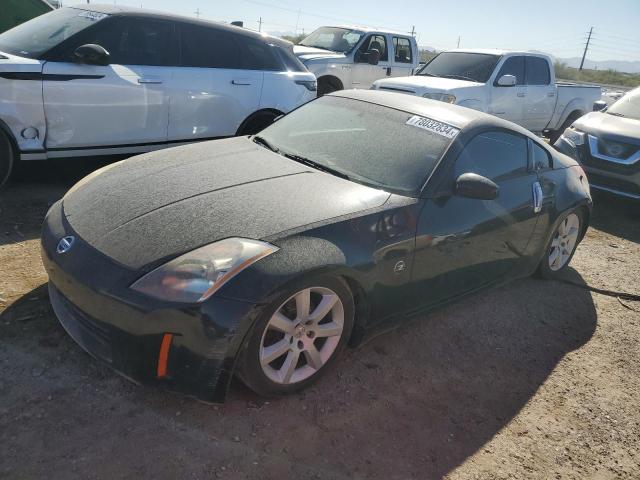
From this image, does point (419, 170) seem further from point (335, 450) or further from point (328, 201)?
point (335, 450)

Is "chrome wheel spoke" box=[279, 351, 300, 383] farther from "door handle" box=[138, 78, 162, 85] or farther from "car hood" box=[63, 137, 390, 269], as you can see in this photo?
"door handle" box=[138, 78, 162, 85]

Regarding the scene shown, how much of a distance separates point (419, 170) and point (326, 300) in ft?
3.56

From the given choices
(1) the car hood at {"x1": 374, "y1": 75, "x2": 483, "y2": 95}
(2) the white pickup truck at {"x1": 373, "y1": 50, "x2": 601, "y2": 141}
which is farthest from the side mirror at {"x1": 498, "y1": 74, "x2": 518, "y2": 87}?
(1) the car hood at {"x1": 374, "y1": 75, "x2": 483, "y2": 95}

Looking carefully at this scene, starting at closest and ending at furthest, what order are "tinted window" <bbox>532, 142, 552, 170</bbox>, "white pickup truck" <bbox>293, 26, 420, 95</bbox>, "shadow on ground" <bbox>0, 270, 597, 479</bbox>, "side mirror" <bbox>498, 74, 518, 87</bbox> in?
"shadow on ground" <bbox>0, 270, 597, 479</bbox>
"tinted window" <bbox>532, 142, 552, 170</bbox>
"side mirror" <bbox>498, 74, 518, 87</bbox>
"white pickup truck" <bbox>293, 26, 420, 95</bbox>

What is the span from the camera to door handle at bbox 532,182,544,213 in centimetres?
399

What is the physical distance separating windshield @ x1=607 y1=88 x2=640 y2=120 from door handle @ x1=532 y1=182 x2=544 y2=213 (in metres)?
4.67

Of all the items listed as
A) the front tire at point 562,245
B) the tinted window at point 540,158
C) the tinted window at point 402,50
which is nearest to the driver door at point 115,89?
the tinted window at point 540,158

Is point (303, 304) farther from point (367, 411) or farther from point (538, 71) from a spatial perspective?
point (538, 71)

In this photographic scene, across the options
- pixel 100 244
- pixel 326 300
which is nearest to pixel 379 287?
pixel 326 300

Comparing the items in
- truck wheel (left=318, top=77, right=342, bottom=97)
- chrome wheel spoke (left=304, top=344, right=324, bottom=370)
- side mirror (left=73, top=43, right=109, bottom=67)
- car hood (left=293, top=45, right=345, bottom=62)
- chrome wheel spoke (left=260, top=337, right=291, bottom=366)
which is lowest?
chrome wheel spoke (left=304, top=344, right=324, bottom=370)

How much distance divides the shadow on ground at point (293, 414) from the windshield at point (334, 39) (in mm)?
8777

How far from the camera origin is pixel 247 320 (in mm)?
2355

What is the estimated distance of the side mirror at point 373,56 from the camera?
10750 millimetres

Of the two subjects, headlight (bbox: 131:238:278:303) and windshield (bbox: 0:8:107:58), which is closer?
headlight (bbox: 131:238:278:303)
